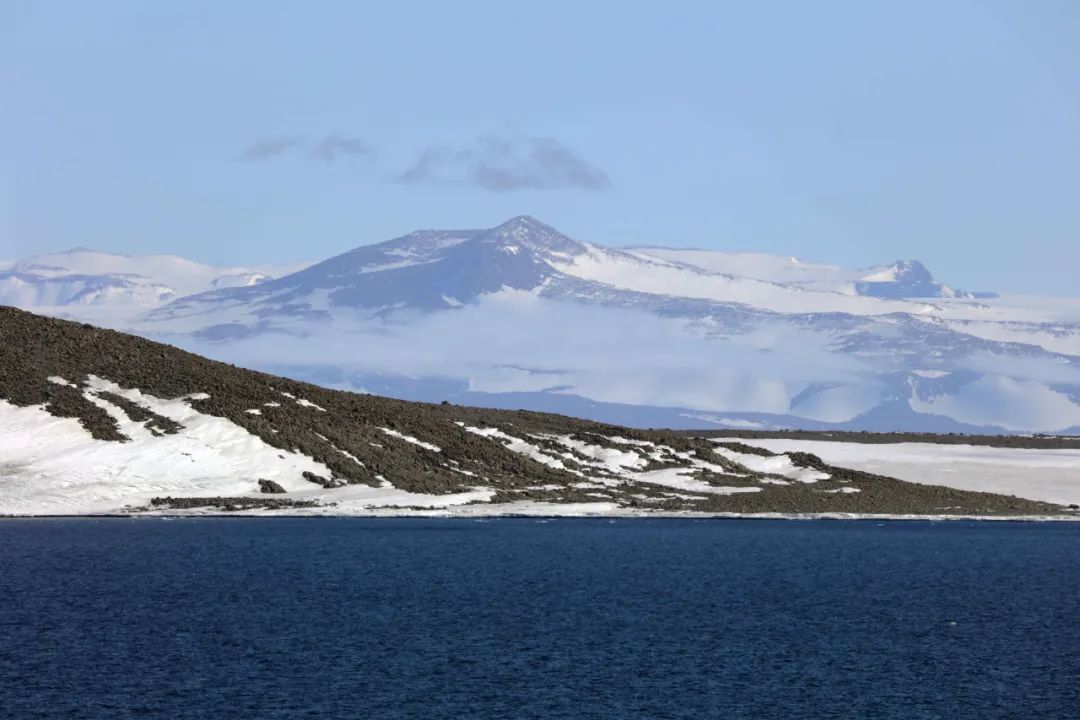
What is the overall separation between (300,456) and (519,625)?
6223cm

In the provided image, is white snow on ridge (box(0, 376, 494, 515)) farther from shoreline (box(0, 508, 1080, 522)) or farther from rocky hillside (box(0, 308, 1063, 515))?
shoreline (box(0, 508, 1080, 522))

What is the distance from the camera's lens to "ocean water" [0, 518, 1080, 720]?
52.2m

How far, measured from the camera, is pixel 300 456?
417 feet

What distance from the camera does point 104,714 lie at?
48.5 metres

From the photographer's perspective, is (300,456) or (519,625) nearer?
(519,625)

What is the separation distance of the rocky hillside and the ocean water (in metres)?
11.3

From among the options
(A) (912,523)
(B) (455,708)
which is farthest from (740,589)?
(A) (912,523)

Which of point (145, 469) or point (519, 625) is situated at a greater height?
point (145, 469)

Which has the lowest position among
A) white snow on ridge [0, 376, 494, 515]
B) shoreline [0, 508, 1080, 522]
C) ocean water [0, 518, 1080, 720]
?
ocean water [0, 518, 1080, 720]

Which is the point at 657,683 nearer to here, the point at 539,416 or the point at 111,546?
the point at 111,546

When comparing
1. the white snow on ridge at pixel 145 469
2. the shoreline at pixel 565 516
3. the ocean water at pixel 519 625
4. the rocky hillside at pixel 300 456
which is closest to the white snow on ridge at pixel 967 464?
the rocky hillside at pixel 300 456

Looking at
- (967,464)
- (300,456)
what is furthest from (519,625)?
(967,464)

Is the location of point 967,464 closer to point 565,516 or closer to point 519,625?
point 565,516

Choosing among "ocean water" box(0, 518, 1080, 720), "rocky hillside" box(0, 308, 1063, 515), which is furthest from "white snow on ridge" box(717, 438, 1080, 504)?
"ocean water" box(0, 518, 1080, 720)
